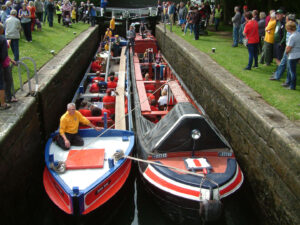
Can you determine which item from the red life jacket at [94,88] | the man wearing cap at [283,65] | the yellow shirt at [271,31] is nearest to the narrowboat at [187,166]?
the man wearing cap at [283,65]

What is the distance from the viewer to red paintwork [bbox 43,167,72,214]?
492cm

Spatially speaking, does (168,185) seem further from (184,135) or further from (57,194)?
(57,194)

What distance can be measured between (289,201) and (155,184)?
84.1 inches

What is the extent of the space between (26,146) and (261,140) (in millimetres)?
4318

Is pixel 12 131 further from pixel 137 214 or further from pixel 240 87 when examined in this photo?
pixel 240 87

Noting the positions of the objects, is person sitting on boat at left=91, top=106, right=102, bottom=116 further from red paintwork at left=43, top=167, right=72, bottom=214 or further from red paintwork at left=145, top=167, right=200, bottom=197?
red paintwork at left=145, top=167, right=200, bottom=197

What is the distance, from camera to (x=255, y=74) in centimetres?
859

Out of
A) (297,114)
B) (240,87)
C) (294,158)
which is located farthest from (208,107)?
(294,158)

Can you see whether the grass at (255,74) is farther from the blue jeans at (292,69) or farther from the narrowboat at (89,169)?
the narrowboat at (89,169)

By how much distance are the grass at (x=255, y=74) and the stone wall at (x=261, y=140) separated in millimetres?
254

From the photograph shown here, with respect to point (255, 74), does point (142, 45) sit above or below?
above

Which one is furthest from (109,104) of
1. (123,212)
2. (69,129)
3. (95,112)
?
(123,212)

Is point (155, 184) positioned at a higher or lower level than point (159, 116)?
lower

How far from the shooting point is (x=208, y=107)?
8.98m
